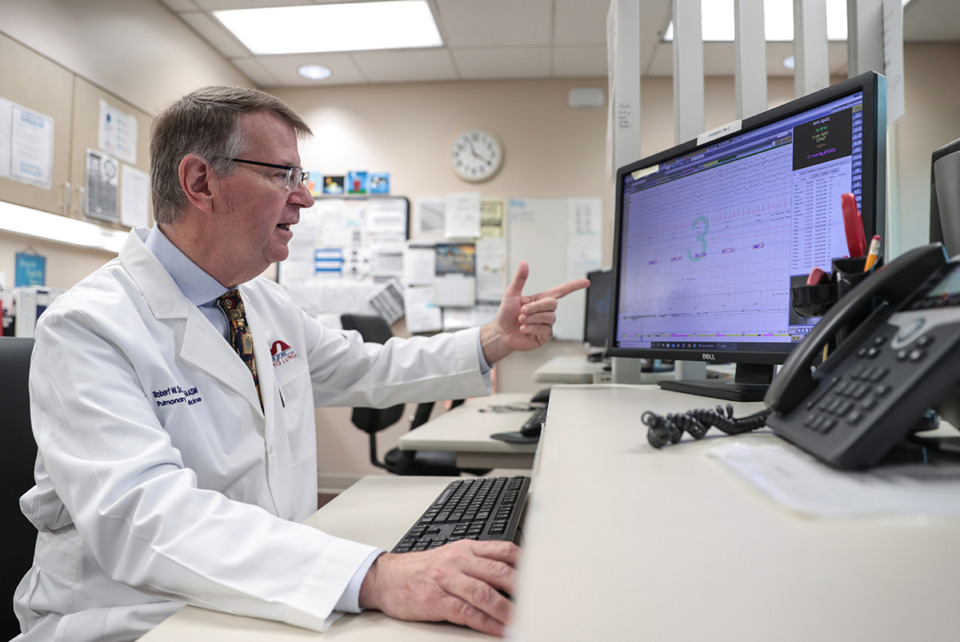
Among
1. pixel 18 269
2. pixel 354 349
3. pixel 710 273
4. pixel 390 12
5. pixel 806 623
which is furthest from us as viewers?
pixel 390 12

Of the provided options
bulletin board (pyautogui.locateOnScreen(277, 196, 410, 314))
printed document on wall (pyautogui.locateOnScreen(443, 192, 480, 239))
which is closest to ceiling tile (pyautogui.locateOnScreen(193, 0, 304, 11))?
bulletin board (pyautogui.locateOnScreen(277, 196, 410, 314))

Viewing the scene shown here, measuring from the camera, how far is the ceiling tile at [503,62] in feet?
11.6

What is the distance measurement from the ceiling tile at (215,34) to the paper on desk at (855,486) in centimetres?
367

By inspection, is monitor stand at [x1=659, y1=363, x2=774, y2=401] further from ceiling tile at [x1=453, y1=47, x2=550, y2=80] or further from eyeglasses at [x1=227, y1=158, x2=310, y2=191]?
ceiling tile at [x1=453, y1=47, x2=550, y2=80]

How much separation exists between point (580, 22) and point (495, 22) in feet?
1.52

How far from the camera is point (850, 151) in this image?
0.79 m

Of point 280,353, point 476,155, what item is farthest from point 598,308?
point 280,353

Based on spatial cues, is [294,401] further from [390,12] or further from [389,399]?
[390,12]

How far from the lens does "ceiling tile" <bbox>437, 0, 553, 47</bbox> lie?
3.08m

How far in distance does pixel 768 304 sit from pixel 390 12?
2.90m

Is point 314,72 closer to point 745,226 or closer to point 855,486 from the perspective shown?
point 745,226

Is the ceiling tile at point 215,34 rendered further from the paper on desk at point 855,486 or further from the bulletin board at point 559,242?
the paper on desk at point 855,486

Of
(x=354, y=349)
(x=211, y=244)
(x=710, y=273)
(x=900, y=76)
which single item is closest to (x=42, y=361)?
(x=211, y=244)

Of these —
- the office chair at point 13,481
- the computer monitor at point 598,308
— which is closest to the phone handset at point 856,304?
the office chair at point 13,481
